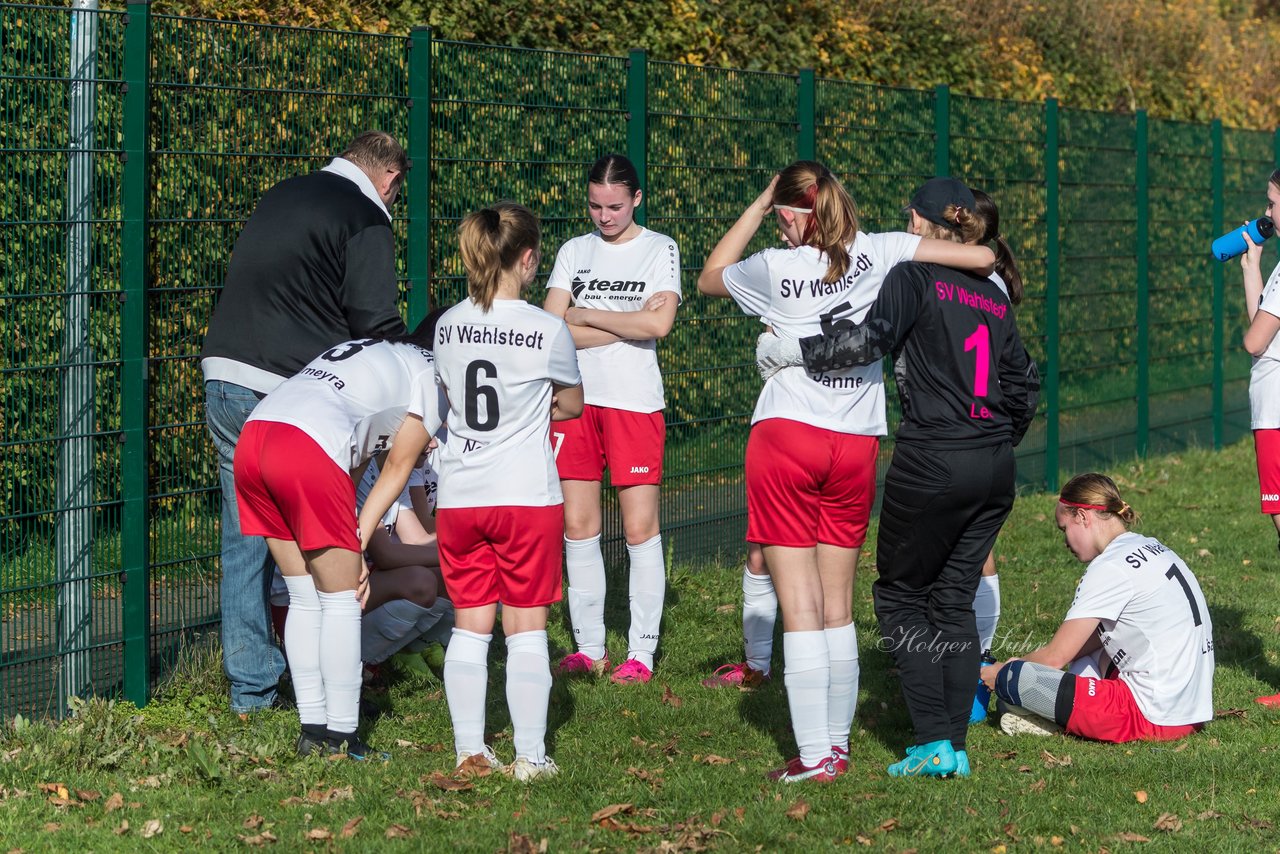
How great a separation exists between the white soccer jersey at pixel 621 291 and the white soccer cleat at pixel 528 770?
6.51ft

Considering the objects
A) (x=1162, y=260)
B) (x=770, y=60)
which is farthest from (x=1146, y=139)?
(x=770, y=60)

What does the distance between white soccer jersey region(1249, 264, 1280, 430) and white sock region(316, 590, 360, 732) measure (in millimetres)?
3930

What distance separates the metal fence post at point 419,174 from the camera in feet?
23.7

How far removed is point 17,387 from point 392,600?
1.69 m

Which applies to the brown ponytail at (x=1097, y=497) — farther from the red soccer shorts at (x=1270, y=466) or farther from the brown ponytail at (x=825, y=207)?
the brown ponytail at (x=825, y=207)

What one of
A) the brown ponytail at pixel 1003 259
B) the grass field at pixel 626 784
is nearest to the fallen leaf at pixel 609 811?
the grass field at pixel 626 784

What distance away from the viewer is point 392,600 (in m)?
6.58

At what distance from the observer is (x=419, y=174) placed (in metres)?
7.26

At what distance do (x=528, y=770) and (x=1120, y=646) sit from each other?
234 cm

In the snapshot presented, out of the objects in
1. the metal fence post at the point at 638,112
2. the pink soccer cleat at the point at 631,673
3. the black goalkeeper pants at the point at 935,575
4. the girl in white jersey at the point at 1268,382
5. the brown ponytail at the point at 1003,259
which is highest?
the metal fence post at the point at 638,112

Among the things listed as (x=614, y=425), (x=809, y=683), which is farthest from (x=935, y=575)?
(x=614, y=425)

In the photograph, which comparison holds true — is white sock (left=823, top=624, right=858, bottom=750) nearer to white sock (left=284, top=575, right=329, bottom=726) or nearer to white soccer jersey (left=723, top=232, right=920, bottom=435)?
white soccer jersey (left=723, top=232, right=920, bottom=435)

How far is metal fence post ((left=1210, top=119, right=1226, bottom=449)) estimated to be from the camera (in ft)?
48.0

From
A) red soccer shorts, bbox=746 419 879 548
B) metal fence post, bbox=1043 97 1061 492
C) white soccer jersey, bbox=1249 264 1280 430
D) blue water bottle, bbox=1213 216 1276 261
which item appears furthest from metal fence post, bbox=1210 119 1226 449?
red soccer shorts, bbox=746 419 879 548
